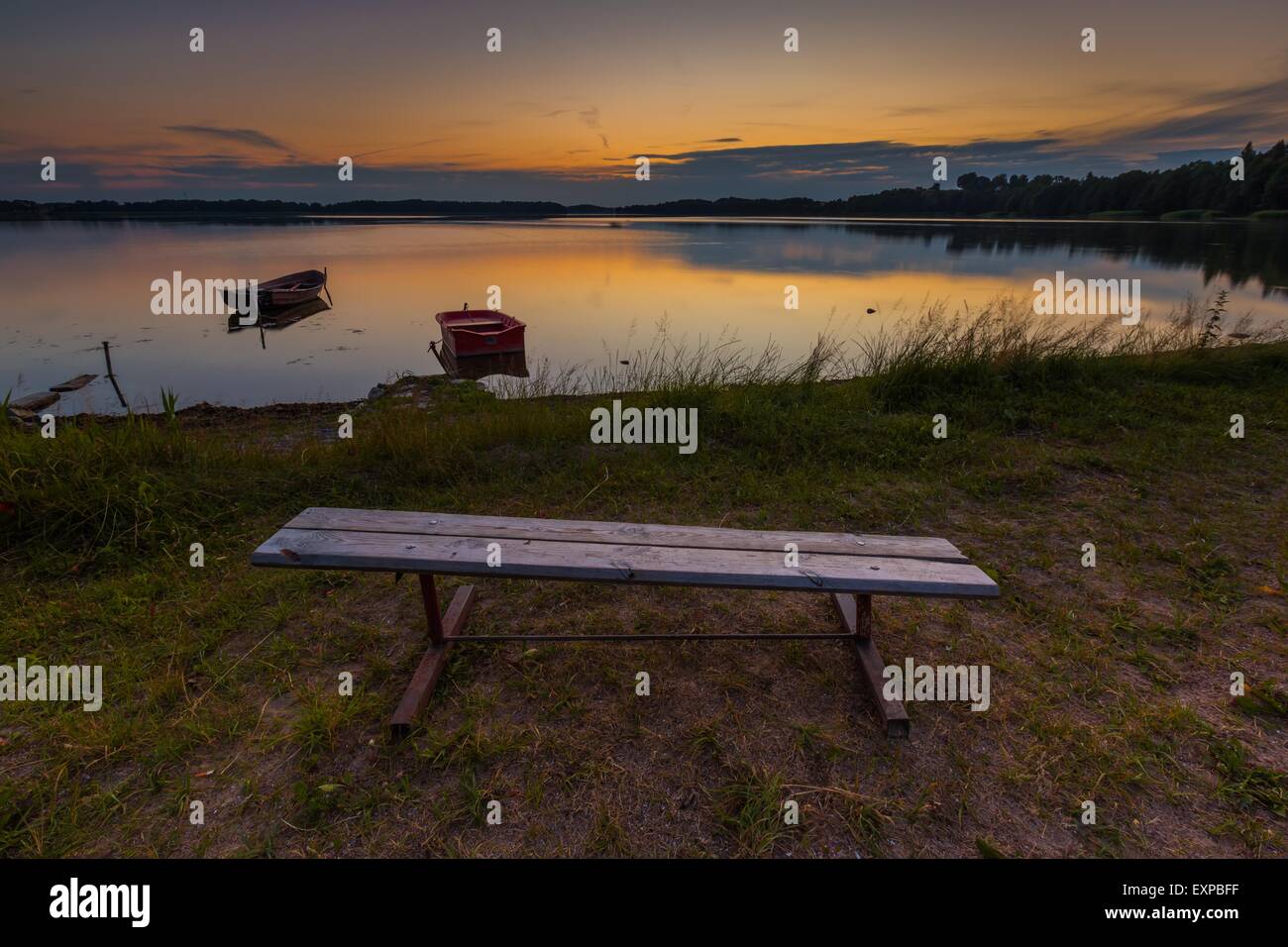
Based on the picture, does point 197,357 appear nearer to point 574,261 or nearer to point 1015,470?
point 1015,470

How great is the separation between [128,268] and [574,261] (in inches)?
1123

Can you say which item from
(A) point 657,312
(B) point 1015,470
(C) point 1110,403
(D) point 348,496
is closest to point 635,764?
(D) point 348,496

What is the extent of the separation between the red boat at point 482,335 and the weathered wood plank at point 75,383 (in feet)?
27.1

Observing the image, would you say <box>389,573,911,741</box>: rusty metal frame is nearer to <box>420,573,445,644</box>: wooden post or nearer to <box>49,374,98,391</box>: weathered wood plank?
<box>420,573,445,644</box>: wooden post

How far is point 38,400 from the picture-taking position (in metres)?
12.0

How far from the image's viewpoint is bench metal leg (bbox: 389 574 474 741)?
254 centimetres

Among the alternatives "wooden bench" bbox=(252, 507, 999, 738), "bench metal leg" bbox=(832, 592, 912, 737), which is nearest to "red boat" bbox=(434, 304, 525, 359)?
"wooden bench" bbox=(252, 507, 999, 738)

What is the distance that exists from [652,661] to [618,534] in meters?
0.74

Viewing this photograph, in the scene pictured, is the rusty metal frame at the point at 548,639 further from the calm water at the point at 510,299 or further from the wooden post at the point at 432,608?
the calm water at the point at 510,299

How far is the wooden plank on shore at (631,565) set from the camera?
242 centimetres

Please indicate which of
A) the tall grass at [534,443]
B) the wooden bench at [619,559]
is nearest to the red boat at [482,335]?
the tall grass at [534,443]

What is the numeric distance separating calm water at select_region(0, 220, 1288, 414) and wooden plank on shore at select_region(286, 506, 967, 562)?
8717 millimetres

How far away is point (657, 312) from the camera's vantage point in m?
24.5

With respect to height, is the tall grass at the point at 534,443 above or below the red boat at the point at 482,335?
below
